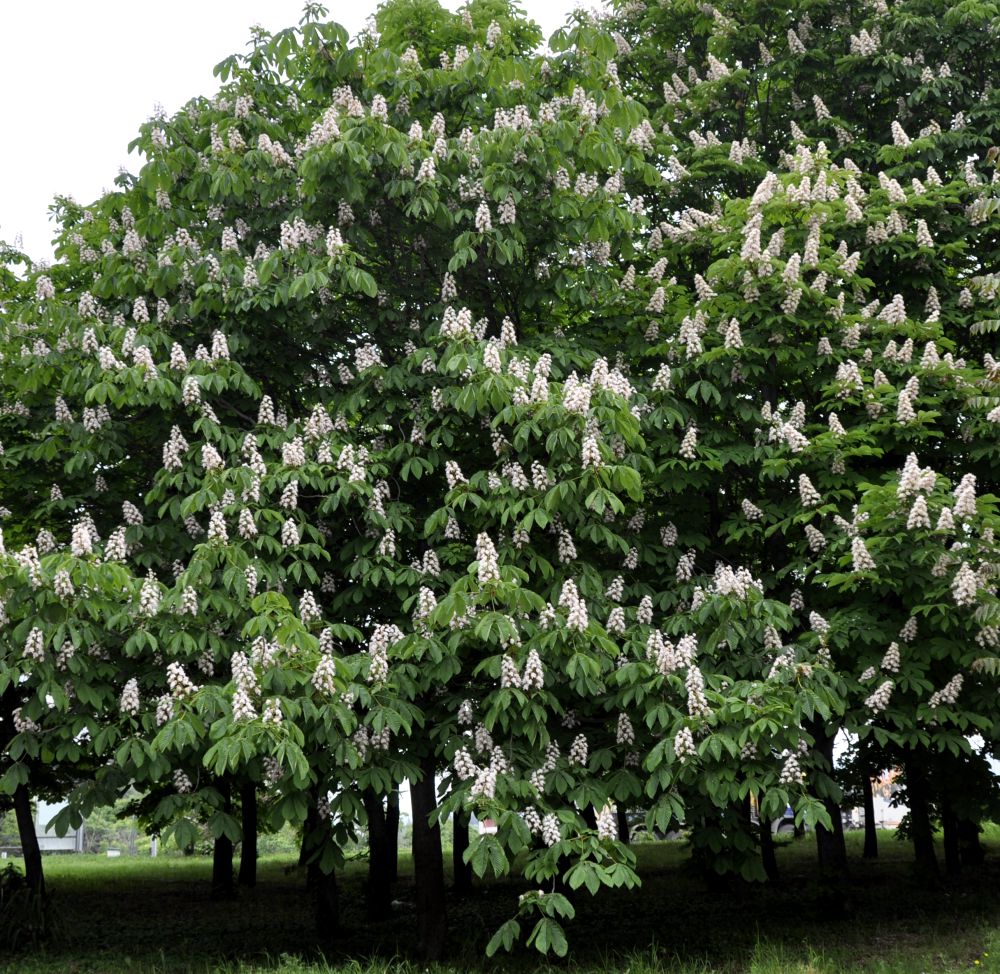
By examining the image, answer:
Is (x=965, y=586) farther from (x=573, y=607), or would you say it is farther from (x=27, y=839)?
(x=27, y=839)

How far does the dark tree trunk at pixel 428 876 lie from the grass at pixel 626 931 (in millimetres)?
278

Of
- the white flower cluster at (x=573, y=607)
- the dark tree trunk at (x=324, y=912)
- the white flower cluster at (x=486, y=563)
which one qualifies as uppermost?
the white flower cluster at (x=486, y=563)

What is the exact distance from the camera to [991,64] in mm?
14383

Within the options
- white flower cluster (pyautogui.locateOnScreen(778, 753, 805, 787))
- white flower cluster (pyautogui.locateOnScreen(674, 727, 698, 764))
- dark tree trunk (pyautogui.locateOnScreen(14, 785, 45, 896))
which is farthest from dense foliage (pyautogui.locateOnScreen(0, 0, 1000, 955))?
dark tree trunk (pyautogui.locateOnScreen(14, 785, 45, 896))

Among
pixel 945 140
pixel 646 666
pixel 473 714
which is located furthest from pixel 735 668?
pixel 945 140

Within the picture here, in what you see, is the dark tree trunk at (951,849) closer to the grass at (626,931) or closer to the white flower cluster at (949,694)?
the grass at (626,931)

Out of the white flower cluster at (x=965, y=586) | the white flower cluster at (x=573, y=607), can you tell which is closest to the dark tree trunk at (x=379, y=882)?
the white flower cluster at (x=573, y=607)

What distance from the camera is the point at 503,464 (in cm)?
995

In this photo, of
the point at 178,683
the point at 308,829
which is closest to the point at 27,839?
the point at 308,829

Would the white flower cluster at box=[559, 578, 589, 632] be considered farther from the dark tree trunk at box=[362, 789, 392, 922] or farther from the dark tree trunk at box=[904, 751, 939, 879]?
the dark tree trunk at box=[362, 789, 392, 922]

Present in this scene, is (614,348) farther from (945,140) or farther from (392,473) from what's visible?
(945,140)

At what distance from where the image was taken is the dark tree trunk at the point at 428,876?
11.5 meters

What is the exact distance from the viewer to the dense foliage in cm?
888

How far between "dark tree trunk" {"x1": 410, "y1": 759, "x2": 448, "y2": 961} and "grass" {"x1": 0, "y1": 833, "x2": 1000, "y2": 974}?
0.28 metres
